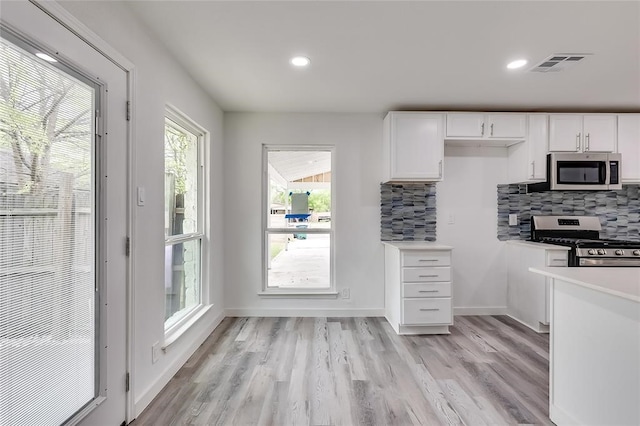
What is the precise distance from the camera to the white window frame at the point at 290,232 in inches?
141

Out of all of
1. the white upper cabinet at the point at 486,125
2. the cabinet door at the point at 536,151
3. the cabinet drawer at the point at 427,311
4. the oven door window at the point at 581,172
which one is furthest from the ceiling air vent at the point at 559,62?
the cabinet drawer at the point at 427,311

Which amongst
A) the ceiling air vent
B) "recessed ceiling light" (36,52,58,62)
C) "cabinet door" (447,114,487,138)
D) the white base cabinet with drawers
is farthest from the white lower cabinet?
"recessed ceiling light" (36,52,58,62)

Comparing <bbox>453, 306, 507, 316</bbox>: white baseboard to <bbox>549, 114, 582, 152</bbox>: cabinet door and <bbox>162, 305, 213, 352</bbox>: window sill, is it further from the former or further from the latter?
<bbox>162, 305, 213, 352</bbox>: window sill

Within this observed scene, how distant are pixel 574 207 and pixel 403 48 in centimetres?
305

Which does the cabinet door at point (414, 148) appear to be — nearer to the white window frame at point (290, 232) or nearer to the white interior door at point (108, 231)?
the white window frame at point (290, 232)

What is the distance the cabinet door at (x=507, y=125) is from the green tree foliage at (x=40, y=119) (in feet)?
A: 11.5

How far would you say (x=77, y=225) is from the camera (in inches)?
55.0

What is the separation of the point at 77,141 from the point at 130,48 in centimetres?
72

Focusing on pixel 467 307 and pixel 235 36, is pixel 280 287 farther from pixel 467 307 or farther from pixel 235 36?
pixel 235 36

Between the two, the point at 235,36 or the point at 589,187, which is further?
the point at 589,187

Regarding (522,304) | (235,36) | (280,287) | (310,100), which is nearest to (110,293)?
(235,36)

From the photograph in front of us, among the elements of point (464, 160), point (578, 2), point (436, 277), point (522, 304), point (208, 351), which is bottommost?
point (208, 351)

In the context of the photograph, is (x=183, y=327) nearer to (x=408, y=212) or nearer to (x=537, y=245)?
(x=408, y=212)

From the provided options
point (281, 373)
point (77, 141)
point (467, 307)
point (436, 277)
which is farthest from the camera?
point (467, 307)
